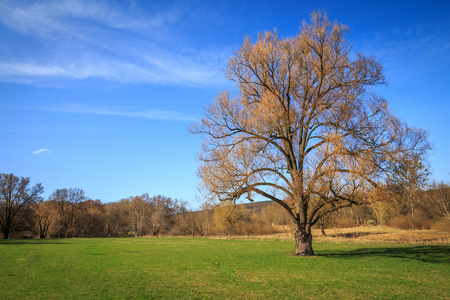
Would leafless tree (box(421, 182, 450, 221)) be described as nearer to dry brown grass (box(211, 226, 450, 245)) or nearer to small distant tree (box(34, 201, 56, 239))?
dry brown grass (box(211, 226, 450, 245))

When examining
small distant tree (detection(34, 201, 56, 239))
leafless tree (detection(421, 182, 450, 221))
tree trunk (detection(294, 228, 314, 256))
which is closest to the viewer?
tree trunk (detection(294, 228, 314, 256))

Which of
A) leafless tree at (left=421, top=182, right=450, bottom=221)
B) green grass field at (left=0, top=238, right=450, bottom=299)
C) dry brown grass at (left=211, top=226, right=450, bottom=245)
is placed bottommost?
dry brown grass at (left=211, top=226, right=450, bottom=245)

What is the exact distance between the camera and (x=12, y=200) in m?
63.3

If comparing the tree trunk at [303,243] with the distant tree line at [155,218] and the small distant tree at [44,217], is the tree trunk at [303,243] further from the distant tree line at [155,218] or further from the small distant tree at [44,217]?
the small distant tree at [44,217]

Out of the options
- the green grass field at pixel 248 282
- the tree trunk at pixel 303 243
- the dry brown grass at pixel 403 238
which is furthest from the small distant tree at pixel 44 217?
the tree trunk at pixel 303 243

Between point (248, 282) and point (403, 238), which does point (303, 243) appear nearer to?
point (248, 282)

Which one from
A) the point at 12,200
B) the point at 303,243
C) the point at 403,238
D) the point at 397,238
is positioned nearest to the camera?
the point at 303,243

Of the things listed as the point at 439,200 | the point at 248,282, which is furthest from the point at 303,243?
the point at 439,200

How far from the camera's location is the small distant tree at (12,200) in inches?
2470

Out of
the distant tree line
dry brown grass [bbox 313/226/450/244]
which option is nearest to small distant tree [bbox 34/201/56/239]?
the distant tree line

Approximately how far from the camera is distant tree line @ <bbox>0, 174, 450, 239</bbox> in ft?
163

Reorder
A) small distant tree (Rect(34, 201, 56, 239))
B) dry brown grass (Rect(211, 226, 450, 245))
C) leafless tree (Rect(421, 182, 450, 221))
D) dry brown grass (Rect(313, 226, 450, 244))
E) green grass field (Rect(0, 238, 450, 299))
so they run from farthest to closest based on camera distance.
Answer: small distant tree (Rect(34, 201, 56, 239)) → leafless tree (Rect(421, 182, 450, 221)) → dry brown grass (Rect(313, 226, 450, 244)) → dry brown grass (Rect(211, 226, 450, 245)) → green grass field (Rect(0, 238, 450, 299))

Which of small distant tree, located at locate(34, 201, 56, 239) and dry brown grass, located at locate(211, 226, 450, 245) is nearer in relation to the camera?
dry brown grass, located at locate(211, 226, 450, 245)

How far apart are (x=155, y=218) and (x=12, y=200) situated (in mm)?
32748
